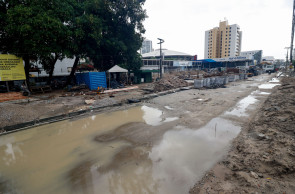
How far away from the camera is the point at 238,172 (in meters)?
3.73

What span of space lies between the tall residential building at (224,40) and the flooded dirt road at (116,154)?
317 feet

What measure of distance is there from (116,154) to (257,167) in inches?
155

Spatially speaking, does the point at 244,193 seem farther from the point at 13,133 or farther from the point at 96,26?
the point at 96,26

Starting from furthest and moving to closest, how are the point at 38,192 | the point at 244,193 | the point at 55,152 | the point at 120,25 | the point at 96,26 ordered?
the point at 120,25, the point at 96,26, the point at 55,152, the point at 38,192, the point at 244,193

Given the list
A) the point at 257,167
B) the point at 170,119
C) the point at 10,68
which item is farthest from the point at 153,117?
the point at 10,68

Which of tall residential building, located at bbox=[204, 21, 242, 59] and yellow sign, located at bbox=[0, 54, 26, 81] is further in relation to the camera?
tall residential building, located at bbox=[204, 21, 242, 59]

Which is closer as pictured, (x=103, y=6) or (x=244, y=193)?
(x=244, y=193)

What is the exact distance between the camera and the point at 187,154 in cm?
476

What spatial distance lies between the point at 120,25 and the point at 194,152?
21.6 m

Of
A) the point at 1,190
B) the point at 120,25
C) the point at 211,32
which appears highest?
the point at 211,32

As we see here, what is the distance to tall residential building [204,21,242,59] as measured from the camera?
87.3 metres

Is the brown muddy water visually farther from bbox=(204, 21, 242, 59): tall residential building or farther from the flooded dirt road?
bbox=(204, 21, 242, 59): tall residential building

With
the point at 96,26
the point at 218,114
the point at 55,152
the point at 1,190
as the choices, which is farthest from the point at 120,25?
the point at 1,190

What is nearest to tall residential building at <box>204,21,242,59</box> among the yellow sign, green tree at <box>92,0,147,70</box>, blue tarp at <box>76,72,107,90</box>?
green tree at <box>92,0,147,70</box>
